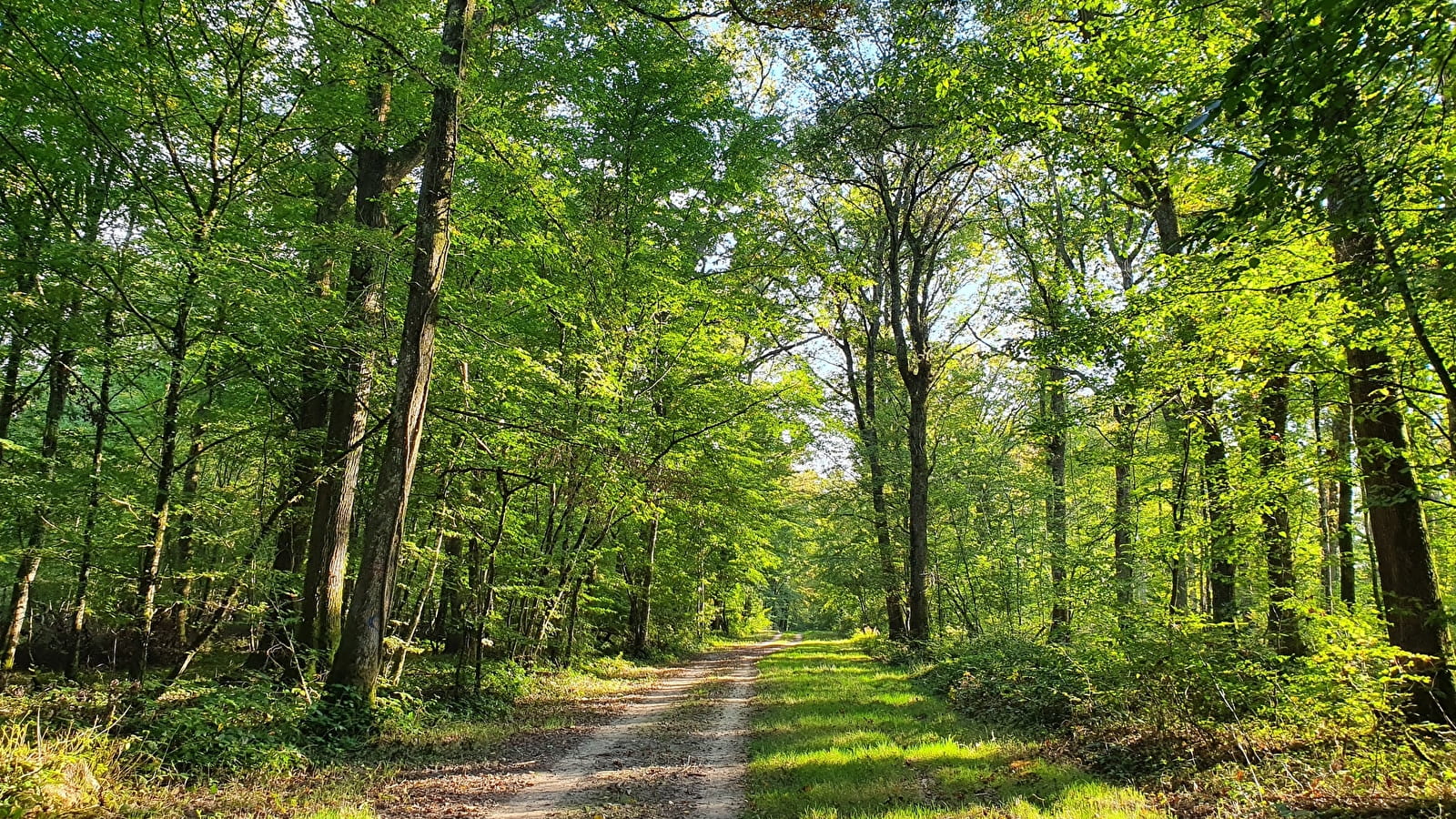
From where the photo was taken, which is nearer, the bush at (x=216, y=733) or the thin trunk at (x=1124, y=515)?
the bush at (x=216, y=733)

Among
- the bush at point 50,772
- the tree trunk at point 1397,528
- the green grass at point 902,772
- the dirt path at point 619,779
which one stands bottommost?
the dirt path at point 619,779

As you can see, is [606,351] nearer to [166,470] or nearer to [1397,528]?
[166,470]

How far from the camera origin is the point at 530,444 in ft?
38.2

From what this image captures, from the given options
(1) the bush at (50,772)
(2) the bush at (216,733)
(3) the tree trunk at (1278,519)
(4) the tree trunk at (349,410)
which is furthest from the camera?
(4) the tree trunk at (349,410)

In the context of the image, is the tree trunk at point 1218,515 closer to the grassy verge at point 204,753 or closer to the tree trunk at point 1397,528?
the tree trunk at point 1397,528

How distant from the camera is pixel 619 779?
723cm

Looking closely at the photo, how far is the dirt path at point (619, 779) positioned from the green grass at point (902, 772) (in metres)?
0.40

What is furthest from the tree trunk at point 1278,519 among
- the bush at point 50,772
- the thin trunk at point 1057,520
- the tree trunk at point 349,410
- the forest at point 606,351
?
the tree trunk at point 349,410

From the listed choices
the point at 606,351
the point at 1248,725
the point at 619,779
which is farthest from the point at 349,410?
the point at 1248,725

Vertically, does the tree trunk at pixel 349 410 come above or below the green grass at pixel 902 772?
above

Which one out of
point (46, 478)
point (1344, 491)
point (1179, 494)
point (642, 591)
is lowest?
point (642, 591)

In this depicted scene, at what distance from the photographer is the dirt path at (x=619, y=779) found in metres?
6.09

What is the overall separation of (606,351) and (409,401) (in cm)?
458

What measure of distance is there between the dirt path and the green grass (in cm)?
40
